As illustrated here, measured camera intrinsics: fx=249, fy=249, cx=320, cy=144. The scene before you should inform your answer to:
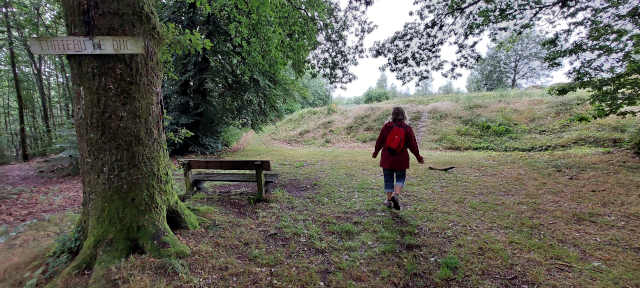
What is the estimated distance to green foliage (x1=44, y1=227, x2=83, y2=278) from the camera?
2408mm

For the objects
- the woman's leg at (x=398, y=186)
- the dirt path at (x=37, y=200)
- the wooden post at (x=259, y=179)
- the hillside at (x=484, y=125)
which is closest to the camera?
the dirt path at (x=37, y=200)

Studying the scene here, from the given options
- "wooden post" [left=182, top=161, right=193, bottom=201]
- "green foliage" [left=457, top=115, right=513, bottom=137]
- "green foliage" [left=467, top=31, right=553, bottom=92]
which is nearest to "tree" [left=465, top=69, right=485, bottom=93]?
"green foliage" [left=467, top=31, right=553, bottom=92]

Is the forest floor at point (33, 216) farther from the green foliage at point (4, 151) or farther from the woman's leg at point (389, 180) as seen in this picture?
the green foliage at point (4, 151)

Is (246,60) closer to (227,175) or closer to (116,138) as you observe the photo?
(227,175)

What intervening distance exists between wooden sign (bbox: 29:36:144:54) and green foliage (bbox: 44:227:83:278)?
1798 mm

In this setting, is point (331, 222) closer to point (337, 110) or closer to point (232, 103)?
point (232, 103)

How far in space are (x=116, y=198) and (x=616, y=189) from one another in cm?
827

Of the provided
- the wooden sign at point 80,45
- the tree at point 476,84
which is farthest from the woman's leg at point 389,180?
the tree at point 476,84

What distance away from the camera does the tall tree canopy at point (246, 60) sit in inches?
236

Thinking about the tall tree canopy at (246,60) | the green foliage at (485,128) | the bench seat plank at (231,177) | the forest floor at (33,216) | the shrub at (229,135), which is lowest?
the forest floor at (33,216)

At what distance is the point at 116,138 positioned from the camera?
2447 millimetres

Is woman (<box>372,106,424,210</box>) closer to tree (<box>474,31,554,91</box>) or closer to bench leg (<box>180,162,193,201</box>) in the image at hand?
bench leg (<box>180,162,193,201</box>)

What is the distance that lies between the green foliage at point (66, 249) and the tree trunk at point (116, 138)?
0.09 metres

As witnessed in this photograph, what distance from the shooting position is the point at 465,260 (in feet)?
9.10
